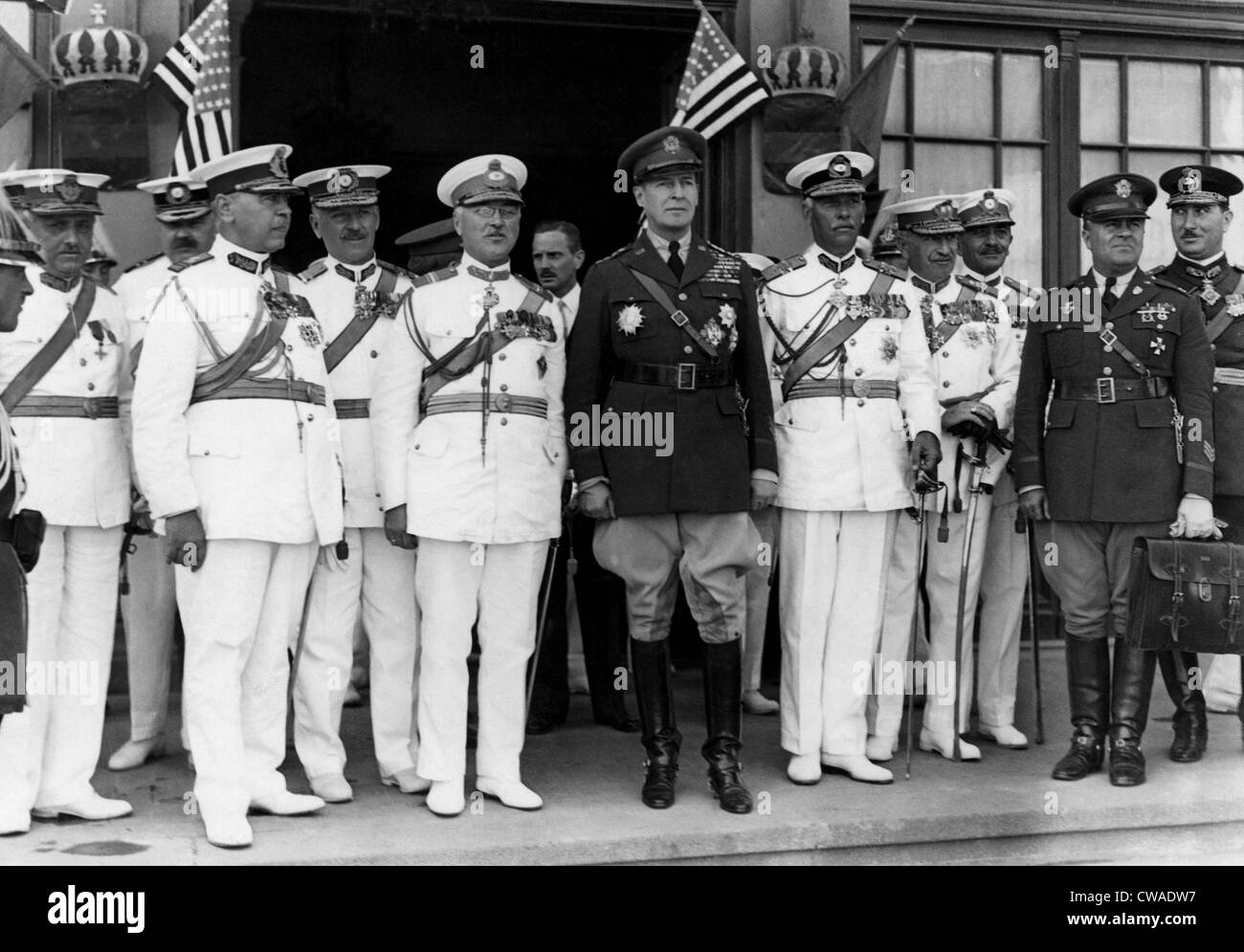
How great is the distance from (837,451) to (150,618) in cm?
275

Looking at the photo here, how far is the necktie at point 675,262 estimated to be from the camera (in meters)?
5.35

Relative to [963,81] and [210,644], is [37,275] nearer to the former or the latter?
[210,644]

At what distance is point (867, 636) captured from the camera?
18.8 ft

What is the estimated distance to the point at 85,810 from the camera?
509 centimetres

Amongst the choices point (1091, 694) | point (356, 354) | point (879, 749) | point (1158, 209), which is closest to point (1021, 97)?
point (1158, 209)

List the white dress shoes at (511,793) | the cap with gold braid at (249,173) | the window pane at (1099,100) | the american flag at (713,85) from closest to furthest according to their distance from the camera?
the cap with gold braid at (249,173), the white dress shoes at (511,793), the american flag at (713,85), the window pane at (1099,100)

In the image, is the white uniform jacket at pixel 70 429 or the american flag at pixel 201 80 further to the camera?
the american flag at pixel 201 80

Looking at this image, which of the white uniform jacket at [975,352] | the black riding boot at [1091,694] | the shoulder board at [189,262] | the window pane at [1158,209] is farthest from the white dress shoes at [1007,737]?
the shoulder board at [189,262]

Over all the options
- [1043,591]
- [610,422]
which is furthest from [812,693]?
[1043,591]

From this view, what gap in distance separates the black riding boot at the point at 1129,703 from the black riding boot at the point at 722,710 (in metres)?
1.43

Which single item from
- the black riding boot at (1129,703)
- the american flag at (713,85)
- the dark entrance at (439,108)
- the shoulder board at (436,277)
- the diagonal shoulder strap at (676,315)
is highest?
the dark entrance at (439,108)

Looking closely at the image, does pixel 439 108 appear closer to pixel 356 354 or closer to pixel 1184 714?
pixel 356 354

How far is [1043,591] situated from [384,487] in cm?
424

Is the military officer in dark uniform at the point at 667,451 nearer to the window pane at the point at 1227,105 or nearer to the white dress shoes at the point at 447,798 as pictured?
the white dress shoes at the point at 447,798
